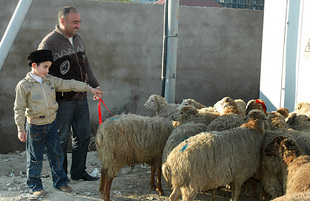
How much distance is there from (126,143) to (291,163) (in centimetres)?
200

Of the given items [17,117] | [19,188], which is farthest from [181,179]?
[19,188]

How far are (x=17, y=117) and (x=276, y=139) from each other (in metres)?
3.02

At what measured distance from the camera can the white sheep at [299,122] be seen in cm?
545

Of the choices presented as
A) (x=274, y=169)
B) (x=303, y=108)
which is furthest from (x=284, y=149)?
(x=303, y=108)

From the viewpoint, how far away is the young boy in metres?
4.64

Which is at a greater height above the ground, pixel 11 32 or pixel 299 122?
pixel 11 32

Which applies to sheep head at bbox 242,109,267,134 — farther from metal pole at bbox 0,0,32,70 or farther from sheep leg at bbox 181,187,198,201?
metal pole at bbox 0,0,32,70

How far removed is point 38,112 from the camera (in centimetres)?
470

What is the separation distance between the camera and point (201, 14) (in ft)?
29.4

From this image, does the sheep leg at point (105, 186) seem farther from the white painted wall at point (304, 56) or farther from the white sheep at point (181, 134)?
the white painted wall at point (304, 56)

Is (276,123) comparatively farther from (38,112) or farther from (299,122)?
(38,112)

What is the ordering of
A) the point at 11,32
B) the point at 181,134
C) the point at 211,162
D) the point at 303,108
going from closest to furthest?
the point at 211,162
the point at 181,134
the point at 11,32
the point at 303,108

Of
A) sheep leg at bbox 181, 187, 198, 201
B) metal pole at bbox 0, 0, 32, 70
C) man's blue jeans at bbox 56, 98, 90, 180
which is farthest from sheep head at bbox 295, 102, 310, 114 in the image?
metal pole at bbox 0, 0, 32, 70

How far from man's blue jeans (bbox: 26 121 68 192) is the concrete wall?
3.08 meters
